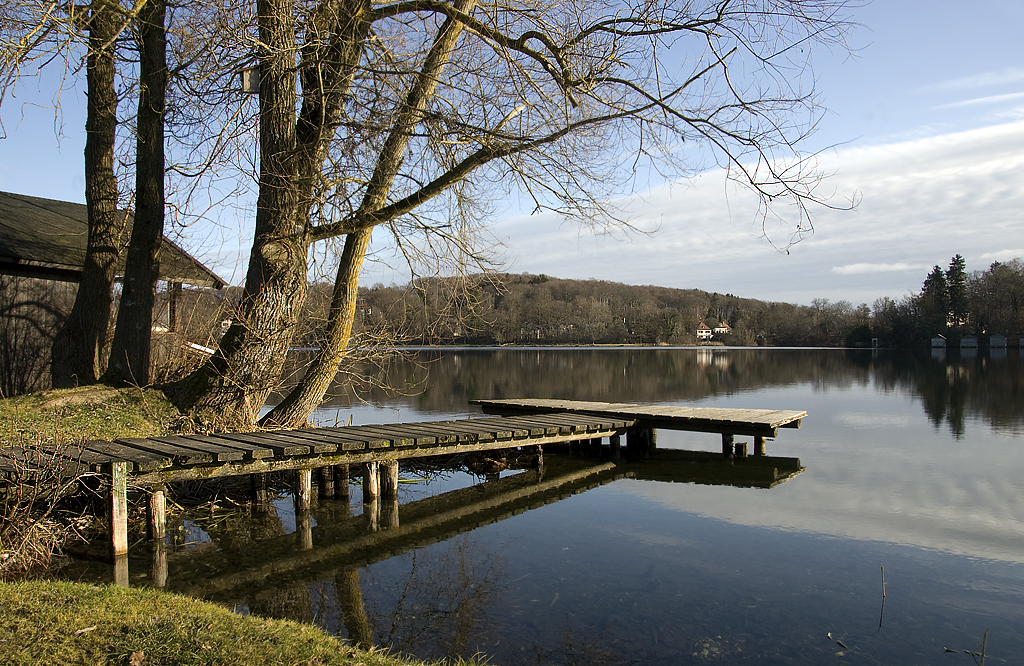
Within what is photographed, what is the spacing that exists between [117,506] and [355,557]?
2.19 m

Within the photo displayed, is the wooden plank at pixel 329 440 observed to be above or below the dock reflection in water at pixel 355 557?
above

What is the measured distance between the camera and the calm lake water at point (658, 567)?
215 inches

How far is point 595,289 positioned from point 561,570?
112629mm

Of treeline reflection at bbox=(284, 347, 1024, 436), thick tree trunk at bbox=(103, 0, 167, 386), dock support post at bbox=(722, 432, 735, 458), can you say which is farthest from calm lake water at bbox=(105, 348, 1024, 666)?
treeline reflection at bbox=(284, 347, 1024, 436)

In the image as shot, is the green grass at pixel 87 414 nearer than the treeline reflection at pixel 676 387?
Yes

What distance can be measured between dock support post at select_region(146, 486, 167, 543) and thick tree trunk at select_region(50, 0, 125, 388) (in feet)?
14.5

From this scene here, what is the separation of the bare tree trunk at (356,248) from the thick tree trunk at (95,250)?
9.64ft

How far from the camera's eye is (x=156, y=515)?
24.1 ft

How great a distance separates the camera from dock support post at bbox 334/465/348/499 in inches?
385

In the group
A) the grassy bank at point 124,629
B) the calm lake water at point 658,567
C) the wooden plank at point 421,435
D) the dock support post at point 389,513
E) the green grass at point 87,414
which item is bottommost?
the calm lake water at point 658,567

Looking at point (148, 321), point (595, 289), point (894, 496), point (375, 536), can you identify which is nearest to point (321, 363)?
point (148, 321)

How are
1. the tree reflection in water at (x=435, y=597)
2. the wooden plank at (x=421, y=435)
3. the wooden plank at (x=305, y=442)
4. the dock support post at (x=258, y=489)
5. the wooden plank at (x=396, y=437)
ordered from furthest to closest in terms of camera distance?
the wooden plank at (x=421, y=435)
the dock support post at (x=258, y=489)
the wooden plank at (x=396, y=437)
the wooden plank at (x=305, y=442)
the tree reflection in water at (x=435, y=597)

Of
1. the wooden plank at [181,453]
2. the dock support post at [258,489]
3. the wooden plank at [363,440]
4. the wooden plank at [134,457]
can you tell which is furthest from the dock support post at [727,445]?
the wooden plank at [134,457]

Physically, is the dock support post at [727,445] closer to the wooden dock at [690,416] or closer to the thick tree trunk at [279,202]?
the wooden dock at [690,416]
